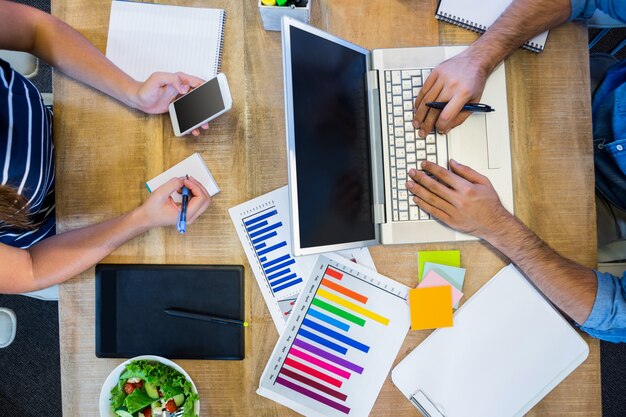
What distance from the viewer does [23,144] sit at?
868 millimetres

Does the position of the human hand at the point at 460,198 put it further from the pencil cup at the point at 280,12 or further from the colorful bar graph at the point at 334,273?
the pencil cup at the point at 280,12

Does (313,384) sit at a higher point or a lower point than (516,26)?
lower

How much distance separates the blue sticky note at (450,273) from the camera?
929 millimetres

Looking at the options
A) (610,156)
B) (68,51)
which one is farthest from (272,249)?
(610,156)

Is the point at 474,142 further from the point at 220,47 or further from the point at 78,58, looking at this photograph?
the point at 78,58

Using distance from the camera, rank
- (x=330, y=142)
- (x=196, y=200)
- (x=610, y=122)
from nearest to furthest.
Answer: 1. (x=330, y=142)
2. (x=196, y=200)
3. (x=610, y=122)

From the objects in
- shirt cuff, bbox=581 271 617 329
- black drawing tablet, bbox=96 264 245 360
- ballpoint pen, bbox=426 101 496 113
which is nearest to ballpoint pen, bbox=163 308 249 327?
black drawing tablet, bbox=96 264 245 360

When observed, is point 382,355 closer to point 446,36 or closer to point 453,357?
point 453,357

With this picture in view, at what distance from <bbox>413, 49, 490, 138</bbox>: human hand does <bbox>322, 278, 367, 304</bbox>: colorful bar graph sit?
1.14ft

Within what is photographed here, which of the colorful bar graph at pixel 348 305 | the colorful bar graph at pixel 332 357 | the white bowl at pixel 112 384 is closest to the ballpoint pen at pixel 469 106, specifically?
the colorful bar graph at pixel 348 305

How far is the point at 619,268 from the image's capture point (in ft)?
3.46

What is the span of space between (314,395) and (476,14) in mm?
852

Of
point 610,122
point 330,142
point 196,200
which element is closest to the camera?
point 330,142

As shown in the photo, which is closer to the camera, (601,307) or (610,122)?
(601,307)
